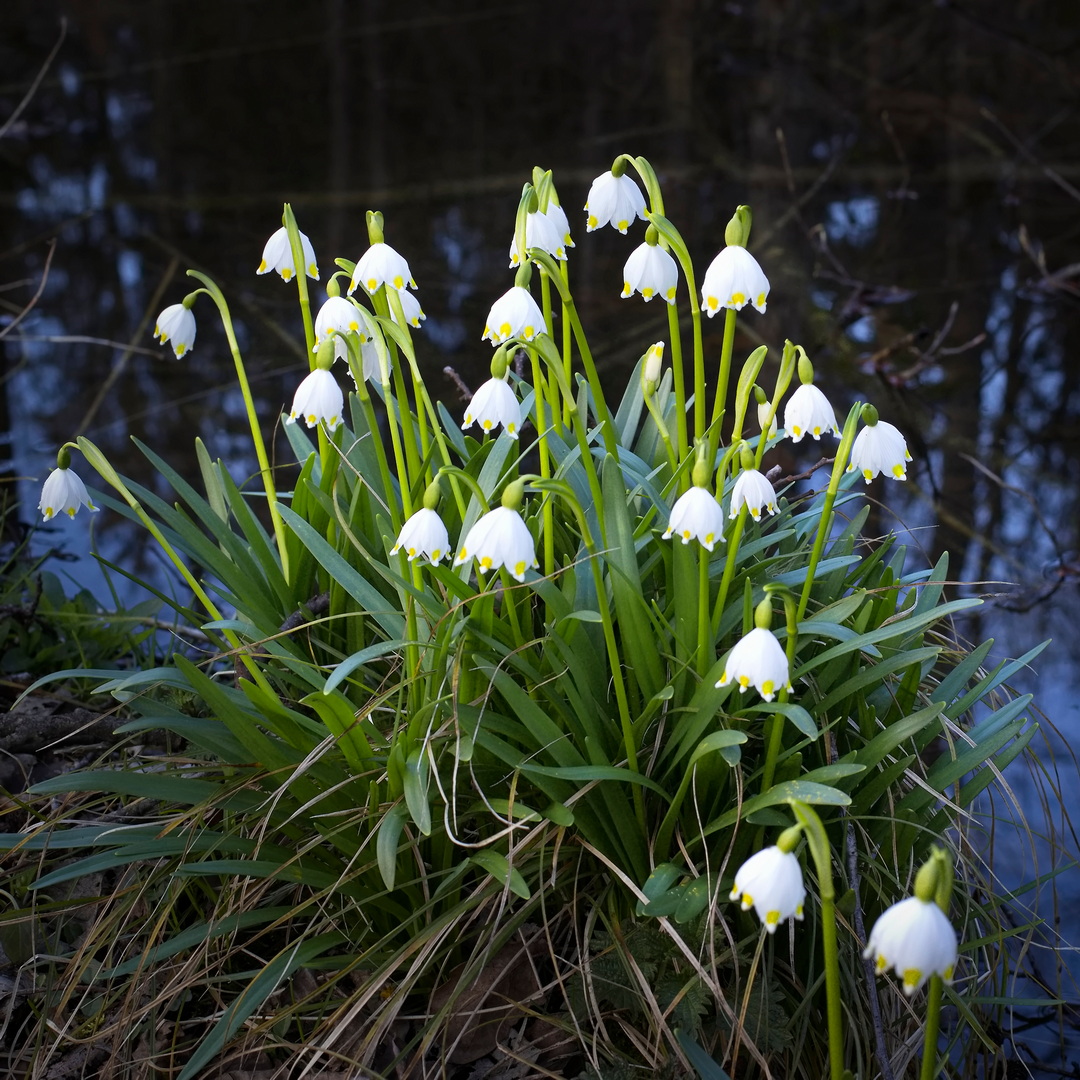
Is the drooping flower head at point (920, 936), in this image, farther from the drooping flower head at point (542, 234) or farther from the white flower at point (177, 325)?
the white flower at point (177, 325)

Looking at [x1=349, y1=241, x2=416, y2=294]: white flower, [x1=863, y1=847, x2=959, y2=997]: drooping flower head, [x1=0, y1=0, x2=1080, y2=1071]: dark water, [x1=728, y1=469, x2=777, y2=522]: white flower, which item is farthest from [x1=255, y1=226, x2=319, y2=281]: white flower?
[x1=0, y1=0, x2=1080, y2=1071]: dark water

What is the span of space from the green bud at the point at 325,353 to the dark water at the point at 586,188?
1399 mm

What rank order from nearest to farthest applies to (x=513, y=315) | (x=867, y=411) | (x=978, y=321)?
(x=867, y=411) → (x=513, y=315) → (x=978, y=321)

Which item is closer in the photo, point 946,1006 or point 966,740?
point 966,740

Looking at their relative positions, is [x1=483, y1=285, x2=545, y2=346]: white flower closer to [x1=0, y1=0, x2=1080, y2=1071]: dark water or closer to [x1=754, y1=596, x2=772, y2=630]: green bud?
[x1=754, y1=596, x2=772, y2=630]: green bud

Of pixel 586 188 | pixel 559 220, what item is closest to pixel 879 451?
pixel 559 220

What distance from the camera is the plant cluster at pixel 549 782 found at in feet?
4.91

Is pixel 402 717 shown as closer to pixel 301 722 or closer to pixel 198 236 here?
pixel 301 722

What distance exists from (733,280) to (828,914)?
0.76 m

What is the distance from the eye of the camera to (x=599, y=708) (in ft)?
5.38

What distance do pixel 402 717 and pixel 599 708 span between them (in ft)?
1.12

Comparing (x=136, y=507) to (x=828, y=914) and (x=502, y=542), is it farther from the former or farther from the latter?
(x=828, y=914)

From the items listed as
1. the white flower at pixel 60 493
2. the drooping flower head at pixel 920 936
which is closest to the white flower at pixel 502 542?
the drooping flower head at pixel 920 936

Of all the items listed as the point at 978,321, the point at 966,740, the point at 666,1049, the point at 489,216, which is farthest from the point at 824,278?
the point at 666,1049
